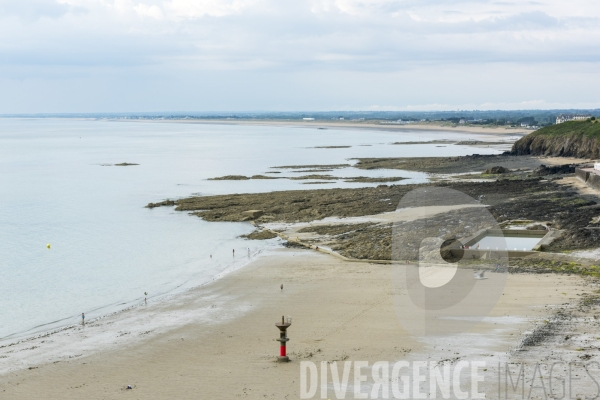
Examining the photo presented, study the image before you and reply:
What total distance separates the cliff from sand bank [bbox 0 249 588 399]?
182ft

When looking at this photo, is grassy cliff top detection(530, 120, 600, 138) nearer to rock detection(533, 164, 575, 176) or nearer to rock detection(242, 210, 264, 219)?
rock detection(533, 164, 575, 176)

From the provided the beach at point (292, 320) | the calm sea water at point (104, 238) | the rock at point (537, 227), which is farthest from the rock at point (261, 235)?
the rock at point (537, 227)

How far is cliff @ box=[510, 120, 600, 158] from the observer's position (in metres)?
76.9

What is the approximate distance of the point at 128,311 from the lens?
2628cm

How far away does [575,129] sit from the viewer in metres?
84.2

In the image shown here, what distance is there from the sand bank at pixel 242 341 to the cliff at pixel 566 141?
182ft

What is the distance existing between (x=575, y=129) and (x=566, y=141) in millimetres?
3632

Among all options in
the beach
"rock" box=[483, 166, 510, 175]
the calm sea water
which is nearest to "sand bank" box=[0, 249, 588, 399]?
the beach

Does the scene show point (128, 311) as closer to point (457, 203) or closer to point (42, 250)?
point (42, 250)

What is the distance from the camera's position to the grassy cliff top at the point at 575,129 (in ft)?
259

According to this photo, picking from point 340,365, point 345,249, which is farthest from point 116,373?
point 345,249

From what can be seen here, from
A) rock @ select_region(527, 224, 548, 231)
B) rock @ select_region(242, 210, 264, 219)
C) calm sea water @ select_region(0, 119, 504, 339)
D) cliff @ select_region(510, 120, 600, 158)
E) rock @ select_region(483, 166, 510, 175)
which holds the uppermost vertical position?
cliff @ select_region(510, 120, 600, 158)

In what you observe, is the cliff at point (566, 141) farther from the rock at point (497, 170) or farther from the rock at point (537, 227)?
the rock at point (537, 227)

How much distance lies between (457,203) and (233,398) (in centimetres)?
3539
